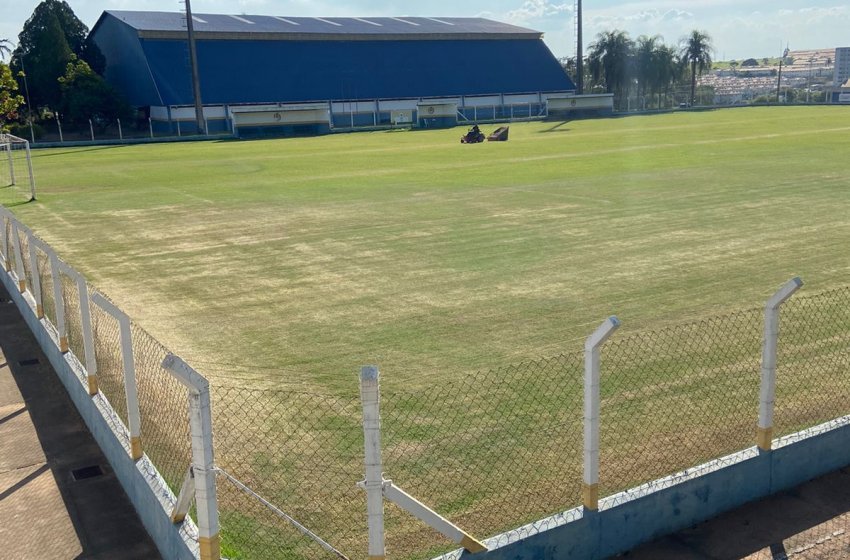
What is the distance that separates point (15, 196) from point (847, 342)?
2769 centimetres

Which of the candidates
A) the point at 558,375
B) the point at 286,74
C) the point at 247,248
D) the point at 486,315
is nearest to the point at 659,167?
the point at 247,248

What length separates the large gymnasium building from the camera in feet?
260

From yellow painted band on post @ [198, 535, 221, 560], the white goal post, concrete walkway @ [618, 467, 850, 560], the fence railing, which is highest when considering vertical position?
the white goal post

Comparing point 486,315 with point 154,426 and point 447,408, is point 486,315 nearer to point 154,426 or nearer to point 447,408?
point 447,408

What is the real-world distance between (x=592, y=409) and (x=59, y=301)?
251 inches

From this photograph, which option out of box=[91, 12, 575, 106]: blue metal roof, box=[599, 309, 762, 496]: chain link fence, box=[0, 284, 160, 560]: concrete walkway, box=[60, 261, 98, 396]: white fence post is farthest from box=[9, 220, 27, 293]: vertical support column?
box=[91, 12, 575, 106]: blue metal roof

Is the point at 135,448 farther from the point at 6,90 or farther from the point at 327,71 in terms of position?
the point at 327,71

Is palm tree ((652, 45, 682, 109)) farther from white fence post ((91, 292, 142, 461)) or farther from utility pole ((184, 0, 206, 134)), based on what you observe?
white fence post ((91, 292, 142, 461))

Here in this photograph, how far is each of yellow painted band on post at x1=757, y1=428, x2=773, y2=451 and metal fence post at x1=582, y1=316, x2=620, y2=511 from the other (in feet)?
5.97

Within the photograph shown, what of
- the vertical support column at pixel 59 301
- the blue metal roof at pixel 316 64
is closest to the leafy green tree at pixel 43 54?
the blue metal roof at pixel 316 64

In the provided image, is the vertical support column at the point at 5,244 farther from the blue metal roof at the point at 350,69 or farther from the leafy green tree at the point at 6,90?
the blue metal roof at the point at 350,69

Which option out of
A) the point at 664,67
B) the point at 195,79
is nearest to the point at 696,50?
the point at 664,67

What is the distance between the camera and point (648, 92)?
110188mm

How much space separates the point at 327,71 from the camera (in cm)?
9025
